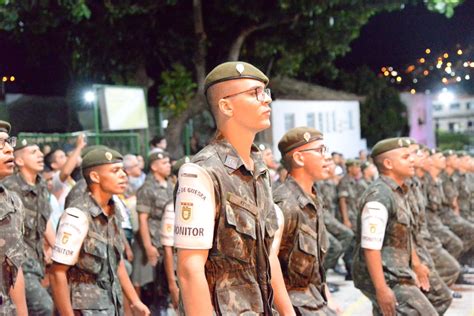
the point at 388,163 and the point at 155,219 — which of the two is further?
the point at 155,219

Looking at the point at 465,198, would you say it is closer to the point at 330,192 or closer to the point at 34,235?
the point at 330,192

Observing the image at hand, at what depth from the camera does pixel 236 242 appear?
2.97 m

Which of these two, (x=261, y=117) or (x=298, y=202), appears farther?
(x=298, y=202)

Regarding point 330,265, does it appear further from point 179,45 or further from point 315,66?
point 315,66

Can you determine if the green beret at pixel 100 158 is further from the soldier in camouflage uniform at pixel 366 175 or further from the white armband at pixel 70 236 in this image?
the soldier in camouflage uniform at pixel 366 175

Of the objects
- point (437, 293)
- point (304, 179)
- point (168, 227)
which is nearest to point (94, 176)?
point (304, 179)

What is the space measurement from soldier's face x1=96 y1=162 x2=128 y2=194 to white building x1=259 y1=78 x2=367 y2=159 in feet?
51.5

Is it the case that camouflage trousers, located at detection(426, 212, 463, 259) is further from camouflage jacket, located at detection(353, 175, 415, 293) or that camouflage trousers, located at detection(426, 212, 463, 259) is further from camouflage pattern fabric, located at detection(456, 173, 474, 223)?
camouflage jacket, located at detection(353, 175, 415, 293)

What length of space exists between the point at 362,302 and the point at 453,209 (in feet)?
10.8

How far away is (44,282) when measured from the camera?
6.58 meters

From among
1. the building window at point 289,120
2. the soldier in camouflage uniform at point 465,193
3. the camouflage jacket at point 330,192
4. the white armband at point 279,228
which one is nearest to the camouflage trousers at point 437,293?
the white armband at point 279,228

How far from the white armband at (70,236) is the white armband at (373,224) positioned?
2146 mm

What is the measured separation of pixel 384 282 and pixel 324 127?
23.3m

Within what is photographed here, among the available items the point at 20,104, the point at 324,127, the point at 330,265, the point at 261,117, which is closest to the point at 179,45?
the point at 20,104
